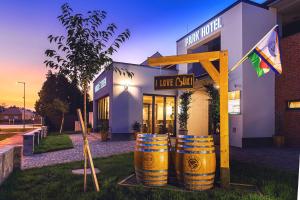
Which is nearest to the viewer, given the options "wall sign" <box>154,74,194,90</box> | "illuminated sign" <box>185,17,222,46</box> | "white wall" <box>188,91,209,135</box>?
"wall sign" <box>154,74,194,90</box>

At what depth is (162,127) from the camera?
15.7 m

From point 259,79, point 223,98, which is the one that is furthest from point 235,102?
point 223,98

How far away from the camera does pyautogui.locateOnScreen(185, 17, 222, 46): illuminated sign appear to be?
11.8 metres

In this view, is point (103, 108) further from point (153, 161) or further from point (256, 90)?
point (153, 161)

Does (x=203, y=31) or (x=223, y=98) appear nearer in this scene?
(x=223, y=98)

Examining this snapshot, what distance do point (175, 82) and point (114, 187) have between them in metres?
2.18

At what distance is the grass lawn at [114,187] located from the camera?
3.88 metres

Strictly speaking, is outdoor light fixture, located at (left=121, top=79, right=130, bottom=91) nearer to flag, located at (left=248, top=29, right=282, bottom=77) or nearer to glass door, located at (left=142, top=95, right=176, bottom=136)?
glass door, located at (left=142, top=95, right=176, bottom=136)

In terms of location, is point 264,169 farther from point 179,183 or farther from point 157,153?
point 157,153

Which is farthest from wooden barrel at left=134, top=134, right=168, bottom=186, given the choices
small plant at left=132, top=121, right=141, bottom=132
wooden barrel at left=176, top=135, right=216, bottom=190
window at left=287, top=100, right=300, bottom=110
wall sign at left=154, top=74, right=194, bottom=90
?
small plant at left=132, top=121, right=141, bottom=132

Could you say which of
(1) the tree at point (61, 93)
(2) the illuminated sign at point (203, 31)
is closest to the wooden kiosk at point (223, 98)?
(2) the illuminated sign at point (203, 31)

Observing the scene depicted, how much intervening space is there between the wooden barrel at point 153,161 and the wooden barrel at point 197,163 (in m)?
0.34

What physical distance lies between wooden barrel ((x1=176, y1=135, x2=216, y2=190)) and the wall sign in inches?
38.1

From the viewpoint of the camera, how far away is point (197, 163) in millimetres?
4137
